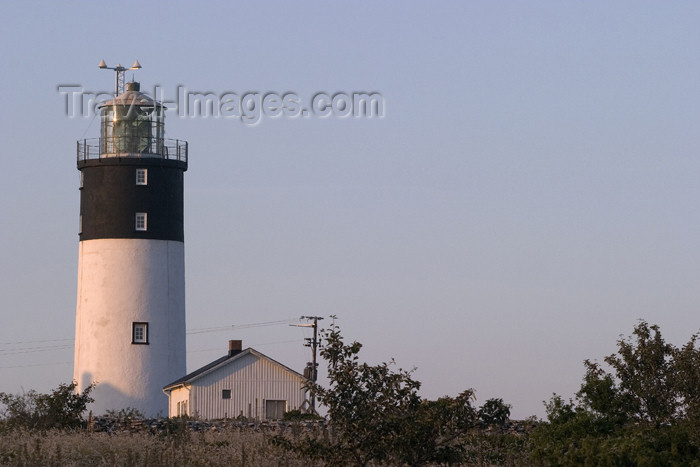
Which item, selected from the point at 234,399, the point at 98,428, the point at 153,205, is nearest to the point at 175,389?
the point at 234,399

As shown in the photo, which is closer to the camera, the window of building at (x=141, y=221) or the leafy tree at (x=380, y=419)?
the leafy tree at (x=380, y=419)

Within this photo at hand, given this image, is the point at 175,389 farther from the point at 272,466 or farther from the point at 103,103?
the point at 272,466

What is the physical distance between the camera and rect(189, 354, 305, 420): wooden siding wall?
46125mm

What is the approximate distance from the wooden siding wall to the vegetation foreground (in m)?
16.8

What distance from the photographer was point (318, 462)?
65.4 feet

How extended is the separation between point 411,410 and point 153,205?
29.4m

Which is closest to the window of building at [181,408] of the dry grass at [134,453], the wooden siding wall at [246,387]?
the wooden siding wall at [246,387]

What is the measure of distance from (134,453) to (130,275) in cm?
2455

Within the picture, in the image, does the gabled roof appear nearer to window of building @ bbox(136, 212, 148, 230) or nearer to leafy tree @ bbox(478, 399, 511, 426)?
window of building @ bbox(136, 212, 148, 230)

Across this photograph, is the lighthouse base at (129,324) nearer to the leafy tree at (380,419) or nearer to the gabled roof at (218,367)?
the gabled roof at (218,367)

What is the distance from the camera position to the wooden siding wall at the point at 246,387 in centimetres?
4612

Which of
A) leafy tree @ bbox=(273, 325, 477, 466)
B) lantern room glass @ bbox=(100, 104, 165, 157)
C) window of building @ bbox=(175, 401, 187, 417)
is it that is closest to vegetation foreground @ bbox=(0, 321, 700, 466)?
leafy tree @ bbox=(273, 325, 477, 466)

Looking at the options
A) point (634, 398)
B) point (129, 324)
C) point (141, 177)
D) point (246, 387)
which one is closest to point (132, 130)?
point (141, 177)

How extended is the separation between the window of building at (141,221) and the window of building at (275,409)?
8.34 metres
